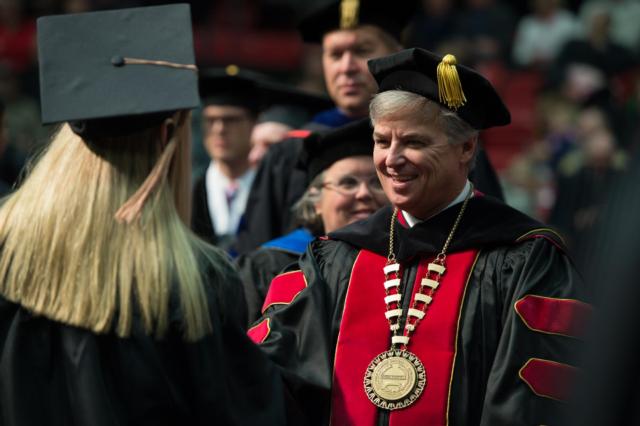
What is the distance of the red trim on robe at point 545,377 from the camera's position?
3482mm

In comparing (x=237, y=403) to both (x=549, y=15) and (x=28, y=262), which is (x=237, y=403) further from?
(x=549, y=15)

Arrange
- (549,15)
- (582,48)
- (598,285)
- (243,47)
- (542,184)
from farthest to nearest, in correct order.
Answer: (243,47) < (549,15) < (582,48) < (542,184) < (598,285)

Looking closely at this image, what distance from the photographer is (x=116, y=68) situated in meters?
3.37

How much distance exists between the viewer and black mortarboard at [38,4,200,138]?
3262 mm

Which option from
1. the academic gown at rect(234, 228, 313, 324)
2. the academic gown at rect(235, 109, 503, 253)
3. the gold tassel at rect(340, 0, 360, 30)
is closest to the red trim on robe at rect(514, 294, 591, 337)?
the academic gown at rect(234, 228, 313, 324)

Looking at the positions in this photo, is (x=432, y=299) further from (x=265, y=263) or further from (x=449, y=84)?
(x=265, y=263)

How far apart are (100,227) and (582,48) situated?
12139mm

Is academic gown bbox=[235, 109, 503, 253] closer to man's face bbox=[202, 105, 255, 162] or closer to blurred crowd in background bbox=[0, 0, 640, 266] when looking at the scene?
man's face bbox=[202, 105, 255, 162]

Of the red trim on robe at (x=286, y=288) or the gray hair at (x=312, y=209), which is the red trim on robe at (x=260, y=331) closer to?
the red trim on robe at (x=286, y=288)

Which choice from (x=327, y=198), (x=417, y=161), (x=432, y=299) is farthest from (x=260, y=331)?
(x=327, y=198)

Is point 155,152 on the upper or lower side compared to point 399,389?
upper

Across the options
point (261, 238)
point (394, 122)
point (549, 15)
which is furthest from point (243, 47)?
point (394, 122)

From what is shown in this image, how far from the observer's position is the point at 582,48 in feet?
47.3

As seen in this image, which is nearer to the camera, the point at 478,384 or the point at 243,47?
the point at 478,384
